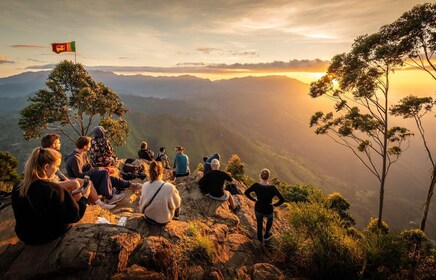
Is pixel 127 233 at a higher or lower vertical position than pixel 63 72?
lower

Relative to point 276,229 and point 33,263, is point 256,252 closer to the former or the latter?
point 276,229

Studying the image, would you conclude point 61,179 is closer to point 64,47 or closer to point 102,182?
point 102,182

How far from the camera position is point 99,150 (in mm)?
9898

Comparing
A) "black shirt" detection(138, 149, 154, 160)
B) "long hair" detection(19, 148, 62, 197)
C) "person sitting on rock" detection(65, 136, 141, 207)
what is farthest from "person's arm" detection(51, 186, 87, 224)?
"black shirt" detection(138, 149, 154, 160)

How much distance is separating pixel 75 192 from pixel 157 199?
74.4 inches

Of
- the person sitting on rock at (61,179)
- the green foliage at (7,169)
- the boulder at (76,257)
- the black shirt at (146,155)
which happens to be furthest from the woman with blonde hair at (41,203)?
the green foliage at (7,169)

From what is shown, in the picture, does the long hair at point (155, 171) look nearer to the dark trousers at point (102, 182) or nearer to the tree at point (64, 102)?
the dark trousers at point (102, 182)

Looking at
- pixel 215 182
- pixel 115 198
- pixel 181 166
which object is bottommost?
pixel 181 166

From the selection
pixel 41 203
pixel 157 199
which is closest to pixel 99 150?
pixel 157 199

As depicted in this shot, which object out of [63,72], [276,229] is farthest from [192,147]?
[276,229]

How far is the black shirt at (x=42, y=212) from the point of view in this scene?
3955 mm

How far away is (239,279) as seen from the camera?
5.31 meters

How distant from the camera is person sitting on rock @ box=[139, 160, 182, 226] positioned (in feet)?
20.1

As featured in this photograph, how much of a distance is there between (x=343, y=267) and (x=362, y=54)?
19377 millimetres
